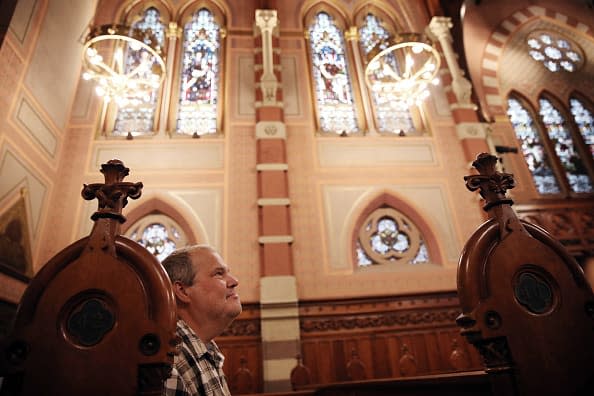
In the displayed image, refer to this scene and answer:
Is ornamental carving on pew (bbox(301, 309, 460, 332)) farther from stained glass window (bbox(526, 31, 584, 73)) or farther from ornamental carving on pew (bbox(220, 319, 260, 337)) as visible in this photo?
stained glass window (bbox(526, 31, 584, 73))

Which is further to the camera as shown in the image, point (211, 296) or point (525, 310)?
point (211, 296)

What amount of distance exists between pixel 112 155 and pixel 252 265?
3.07 meters

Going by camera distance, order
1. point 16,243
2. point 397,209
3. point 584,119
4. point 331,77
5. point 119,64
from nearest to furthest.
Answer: point 16,243 → point 119,64 → point 397,209 → point 331,77 → point 584,119

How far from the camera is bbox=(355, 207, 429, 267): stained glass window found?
677cm

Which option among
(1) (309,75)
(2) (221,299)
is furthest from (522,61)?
(2) (221,299)

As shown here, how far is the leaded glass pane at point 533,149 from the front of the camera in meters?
8.39

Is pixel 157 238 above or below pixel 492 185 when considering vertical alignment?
above

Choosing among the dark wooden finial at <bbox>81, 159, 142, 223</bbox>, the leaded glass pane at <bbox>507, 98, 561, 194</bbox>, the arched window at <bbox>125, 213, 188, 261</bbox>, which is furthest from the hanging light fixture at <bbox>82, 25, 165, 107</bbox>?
the leaded glass pane at <bbox>507, 98, 561, 194</bbox>

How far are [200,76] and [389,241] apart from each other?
489 cm

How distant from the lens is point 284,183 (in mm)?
6754

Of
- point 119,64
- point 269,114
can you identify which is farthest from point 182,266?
point 119,64

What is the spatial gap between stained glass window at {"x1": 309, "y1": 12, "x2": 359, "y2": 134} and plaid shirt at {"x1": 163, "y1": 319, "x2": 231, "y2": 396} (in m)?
6.19

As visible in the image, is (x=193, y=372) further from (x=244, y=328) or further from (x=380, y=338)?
(x=380, y=338)

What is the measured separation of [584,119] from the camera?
937 centimetres
